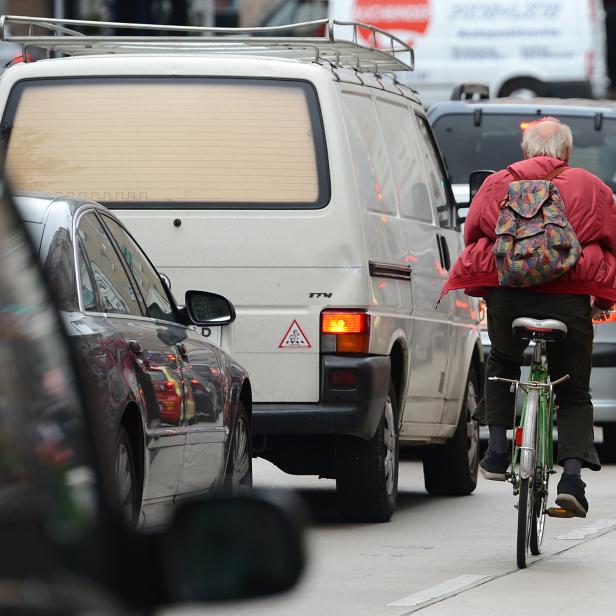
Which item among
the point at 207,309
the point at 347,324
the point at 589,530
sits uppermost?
the point at 207,309

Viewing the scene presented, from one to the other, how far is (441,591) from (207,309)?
146 centimetres

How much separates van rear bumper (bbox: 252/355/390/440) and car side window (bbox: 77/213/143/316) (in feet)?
6.71

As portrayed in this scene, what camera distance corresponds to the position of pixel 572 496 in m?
7.52

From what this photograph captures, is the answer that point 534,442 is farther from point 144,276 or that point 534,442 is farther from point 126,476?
point 126,476

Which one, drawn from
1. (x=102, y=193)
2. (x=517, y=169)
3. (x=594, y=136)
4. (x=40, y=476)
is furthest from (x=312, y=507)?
(x=40, y=476)

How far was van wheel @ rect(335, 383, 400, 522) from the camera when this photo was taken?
28.8 feet

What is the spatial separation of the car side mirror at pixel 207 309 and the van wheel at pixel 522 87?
2058 cm

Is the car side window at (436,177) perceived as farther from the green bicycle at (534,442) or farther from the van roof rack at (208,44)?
the green bicycle at (534,442)

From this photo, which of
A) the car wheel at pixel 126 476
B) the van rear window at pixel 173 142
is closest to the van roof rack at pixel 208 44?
the van rear window at pixel 173 142

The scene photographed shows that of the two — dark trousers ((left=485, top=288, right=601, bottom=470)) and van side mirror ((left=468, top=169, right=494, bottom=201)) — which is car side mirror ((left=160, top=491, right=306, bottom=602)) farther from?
van side mirror ((left=468, top=169, right=494, bottom=201))

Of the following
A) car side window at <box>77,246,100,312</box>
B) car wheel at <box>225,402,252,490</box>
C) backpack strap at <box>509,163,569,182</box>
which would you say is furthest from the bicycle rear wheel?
car side window at <box>77,246,100,312</box>

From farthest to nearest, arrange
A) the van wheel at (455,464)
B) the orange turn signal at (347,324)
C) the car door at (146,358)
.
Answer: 1. the van wheel at (455,464)
2. the orange turn signal at (347,324)
3. the car door at (146,358)

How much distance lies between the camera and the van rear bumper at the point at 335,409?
8430mm

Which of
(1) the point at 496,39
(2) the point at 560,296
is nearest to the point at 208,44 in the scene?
(2) the point at 560,296
